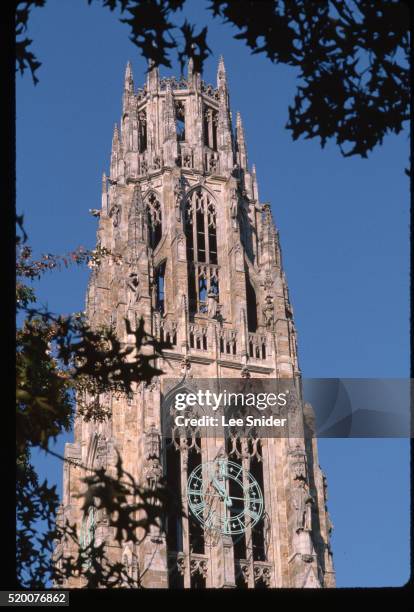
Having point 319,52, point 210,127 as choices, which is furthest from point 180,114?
point 319,52

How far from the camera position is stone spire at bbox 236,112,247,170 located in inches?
2341

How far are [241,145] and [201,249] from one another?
613cm

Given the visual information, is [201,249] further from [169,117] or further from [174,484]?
[174,484]

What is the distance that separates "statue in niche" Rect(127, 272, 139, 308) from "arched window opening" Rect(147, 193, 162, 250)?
4576 millimetres

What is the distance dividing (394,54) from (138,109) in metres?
50.0

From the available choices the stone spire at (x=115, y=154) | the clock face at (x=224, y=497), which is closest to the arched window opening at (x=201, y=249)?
the stone spire at (x=115, y=154)

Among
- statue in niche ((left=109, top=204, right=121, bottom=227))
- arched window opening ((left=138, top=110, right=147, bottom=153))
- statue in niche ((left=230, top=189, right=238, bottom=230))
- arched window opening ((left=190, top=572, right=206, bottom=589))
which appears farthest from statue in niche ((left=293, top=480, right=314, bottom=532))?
arched window opening ((left=138, top=110, right=147, bottom=153))

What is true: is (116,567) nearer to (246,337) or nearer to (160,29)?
(160,29)

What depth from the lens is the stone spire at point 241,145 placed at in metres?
59.5

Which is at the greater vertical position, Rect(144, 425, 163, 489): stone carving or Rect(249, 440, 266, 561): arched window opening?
Rect(144, 425, 163, 489): stone carving

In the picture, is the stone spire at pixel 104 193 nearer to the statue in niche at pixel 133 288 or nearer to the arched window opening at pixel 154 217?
the arched window opening at pixel 154 217

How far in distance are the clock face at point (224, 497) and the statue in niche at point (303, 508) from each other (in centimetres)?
149

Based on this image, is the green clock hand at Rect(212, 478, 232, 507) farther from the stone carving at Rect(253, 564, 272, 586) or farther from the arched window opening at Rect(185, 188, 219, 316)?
the arched window opening at Rect(185, 188, 219, 316)

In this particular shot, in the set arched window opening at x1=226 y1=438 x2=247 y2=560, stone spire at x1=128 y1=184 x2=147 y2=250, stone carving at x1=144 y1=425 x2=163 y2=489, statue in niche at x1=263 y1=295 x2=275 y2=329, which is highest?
stone spire at x1=128 y1=184 x2=147 y2=250
